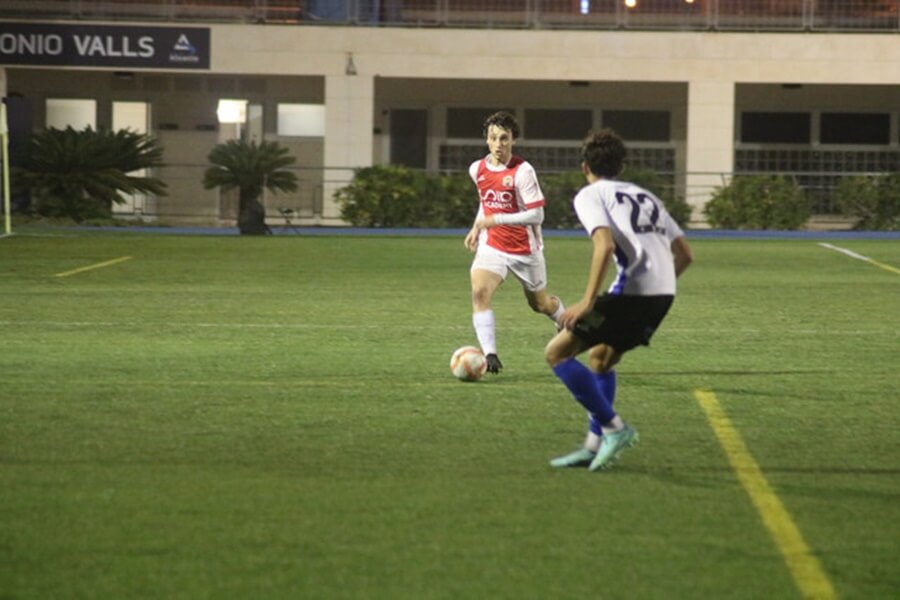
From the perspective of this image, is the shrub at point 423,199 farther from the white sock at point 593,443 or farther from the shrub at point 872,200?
the white sock at point 593,443

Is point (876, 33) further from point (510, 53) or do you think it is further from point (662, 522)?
point (662, 522)

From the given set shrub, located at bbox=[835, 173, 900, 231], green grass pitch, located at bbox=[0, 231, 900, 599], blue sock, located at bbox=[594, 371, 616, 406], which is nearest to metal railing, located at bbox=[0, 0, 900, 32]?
shrub, located at bbox=[835, 173, 900, 231]

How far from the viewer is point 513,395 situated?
39.7 ft

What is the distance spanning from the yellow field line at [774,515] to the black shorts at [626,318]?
2.75 ft

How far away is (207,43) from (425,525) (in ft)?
108

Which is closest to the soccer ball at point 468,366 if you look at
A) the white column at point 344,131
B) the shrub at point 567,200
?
the shrub at point 567,200

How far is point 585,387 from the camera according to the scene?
28.9ft

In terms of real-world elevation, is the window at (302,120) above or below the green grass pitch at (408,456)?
above

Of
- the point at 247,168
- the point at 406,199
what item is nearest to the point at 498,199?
the point at 406,199

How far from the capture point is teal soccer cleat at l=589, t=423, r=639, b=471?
894 centimetres

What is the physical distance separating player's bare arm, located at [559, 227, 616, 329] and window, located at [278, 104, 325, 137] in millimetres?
35732

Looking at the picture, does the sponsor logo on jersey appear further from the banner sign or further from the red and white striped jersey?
the banner sign

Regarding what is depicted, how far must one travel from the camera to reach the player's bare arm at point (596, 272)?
8.69m

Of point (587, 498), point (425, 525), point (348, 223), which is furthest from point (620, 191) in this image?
point (348, 223)
